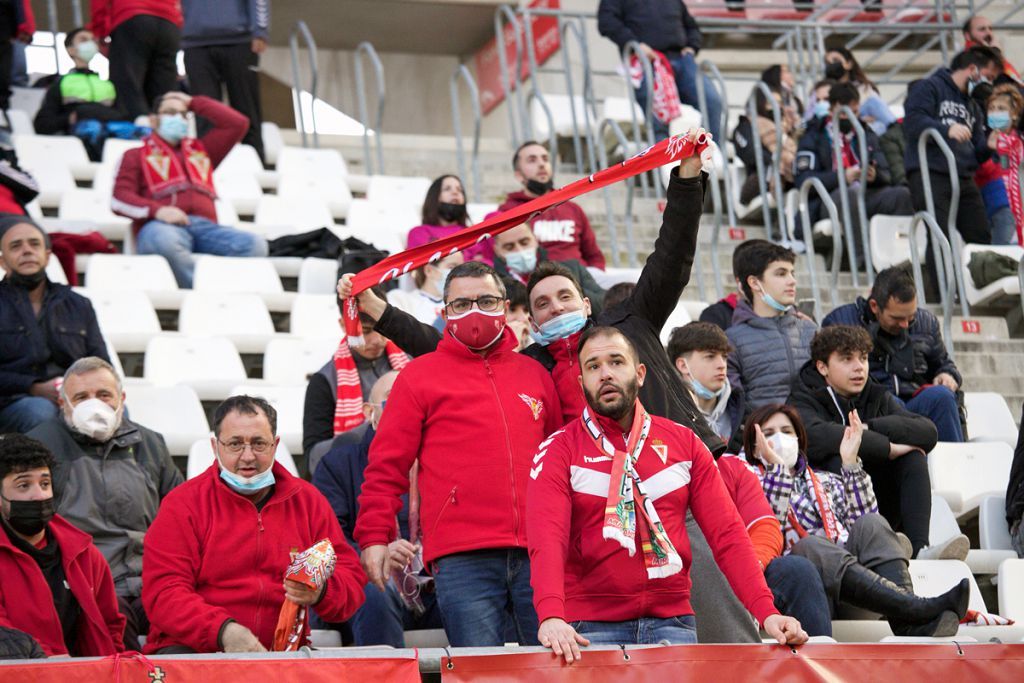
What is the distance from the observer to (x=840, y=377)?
6168 mm

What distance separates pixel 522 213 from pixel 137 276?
3.29 m

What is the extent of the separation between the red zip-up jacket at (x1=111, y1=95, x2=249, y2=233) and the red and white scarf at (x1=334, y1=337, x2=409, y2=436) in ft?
8.01

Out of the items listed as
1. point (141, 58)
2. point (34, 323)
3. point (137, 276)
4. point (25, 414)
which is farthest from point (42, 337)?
point (141, 58)

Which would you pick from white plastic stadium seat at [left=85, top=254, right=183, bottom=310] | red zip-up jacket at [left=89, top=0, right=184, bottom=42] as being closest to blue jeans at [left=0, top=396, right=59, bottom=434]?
white plastic stadium seat at [left=85, top=254, right=183, bottom=310]

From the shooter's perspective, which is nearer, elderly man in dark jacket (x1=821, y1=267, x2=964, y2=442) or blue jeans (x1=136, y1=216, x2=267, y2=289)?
elderly man in dark jacket (x1=821, y1=267, x2=964, y2=442)

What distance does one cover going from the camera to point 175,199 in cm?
834

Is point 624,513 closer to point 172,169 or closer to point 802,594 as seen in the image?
point 802,594

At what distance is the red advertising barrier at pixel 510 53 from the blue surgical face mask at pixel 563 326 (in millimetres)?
8684

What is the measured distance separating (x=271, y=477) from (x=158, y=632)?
1.82 ft

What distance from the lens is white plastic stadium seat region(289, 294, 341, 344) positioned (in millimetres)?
7543

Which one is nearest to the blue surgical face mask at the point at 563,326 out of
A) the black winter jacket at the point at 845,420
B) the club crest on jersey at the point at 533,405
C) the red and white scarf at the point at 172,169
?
the club crest on jersey at the point at 533,405

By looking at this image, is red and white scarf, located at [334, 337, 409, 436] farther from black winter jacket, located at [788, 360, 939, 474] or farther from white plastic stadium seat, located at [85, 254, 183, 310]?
white plastic stadium seat, located at [85, 254, 183, 310]

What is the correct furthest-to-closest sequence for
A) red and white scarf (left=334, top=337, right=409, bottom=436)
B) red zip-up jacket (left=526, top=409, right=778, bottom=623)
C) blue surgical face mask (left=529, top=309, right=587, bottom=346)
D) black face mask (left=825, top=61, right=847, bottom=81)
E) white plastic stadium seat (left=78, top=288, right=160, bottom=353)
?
black face mask (left=825, top=61, right=847, bottom=81) → white plastic stadium seat (left=78, top=288, right=160, bottom=353) → red and white scarf (left=334, top=337, right=409, bottom=436) → blue surgical face mask (left=529, top=309, right=587, bottom=346) → red zip-up jacket (left=526, top=409, right=778, bottom=623)

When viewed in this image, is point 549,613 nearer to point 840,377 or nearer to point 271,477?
point 271,477
